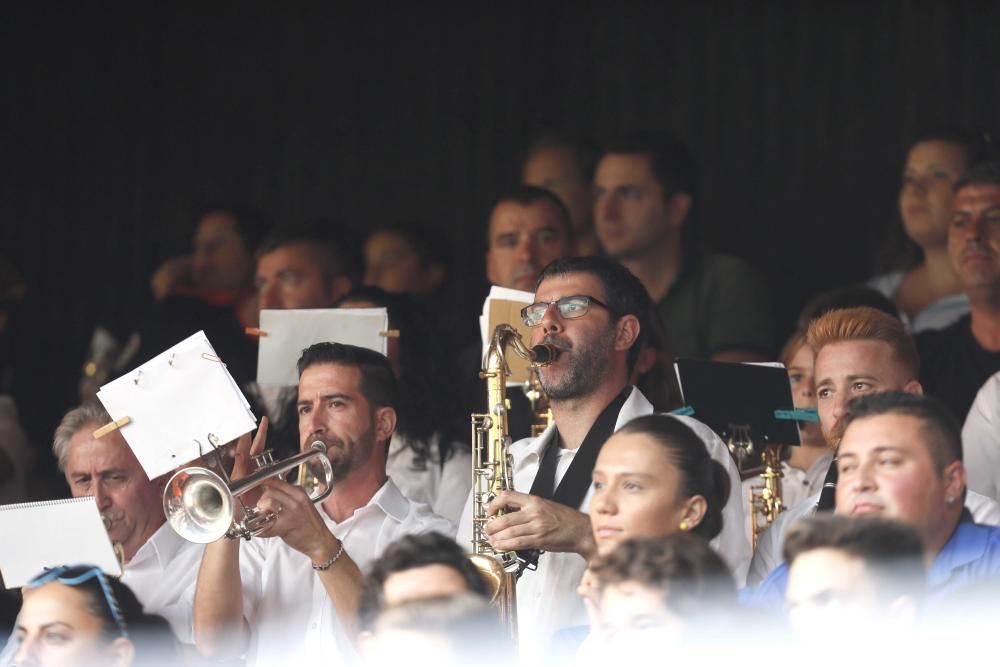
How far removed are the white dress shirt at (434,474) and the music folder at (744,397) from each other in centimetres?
104

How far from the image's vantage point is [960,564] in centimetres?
370

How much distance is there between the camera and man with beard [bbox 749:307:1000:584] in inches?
180

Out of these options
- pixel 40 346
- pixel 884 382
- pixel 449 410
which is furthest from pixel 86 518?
pixel 40 346

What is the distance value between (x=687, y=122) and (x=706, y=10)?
0.53m

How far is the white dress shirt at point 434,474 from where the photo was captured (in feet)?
18.3

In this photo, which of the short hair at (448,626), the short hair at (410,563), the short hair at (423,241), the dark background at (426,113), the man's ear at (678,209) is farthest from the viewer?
the dark background at (426,113)

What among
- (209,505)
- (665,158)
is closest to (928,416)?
(209,505)

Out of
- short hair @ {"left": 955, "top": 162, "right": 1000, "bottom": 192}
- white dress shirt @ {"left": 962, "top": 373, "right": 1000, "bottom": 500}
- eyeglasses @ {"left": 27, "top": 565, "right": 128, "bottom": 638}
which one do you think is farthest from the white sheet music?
short hair @ {"left": 955, "top": 162, "right": 1000, "bottom": 192}

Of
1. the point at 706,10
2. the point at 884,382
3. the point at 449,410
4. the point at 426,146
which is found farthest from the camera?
the point at 426,146

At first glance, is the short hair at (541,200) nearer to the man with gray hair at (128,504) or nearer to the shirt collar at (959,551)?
the man with gray hair at (128,504)

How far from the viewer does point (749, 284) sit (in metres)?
6.55

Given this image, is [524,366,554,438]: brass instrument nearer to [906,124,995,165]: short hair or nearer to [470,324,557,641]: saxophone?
[470,324,557,641]: saxophone

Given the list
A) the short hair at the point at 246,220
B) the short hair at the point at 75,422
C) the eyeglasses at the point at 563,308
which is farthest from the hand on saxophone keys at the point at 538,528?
the short hair at the point at 246,220

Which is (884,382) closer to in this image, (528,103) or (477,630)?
(477,630)
